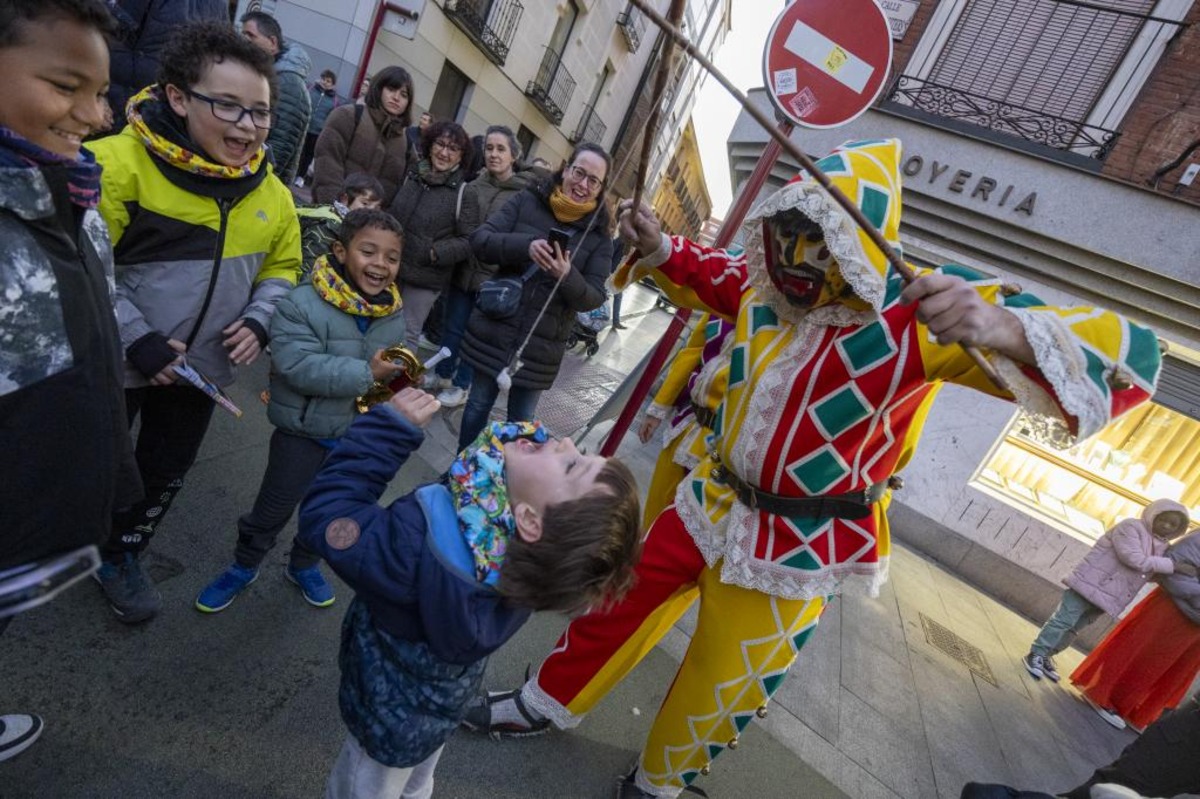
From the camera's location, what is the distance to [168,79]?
5.43 ft

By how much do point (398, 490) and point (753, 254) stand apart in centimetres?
242

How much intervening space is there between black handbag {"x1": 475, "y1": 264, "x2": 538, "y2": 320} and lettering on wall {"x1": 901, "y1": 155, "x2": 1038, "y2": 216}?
5.01 metres

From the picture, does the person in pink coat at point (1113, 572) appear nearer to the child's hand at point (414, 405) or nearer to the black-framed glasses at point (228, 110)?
the child's hand at point (414, 405)

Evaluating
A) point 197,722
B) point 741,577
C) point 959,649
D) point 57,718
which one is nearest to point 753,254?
point 741,577

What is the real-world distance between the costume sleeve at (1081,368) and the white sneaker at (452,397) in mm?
3820

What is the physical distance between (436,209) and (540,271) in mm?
1226

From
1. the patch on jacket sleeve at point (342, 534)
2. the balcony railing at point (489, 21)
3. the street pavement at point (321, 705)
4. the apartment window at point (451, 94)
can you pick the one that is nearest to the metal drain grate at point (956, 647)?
the street pavement at point (321, 705)

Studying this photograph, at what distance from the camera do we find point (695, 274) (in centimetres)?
220

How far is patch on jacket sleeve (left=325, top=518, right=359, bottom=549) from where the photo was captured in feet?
4.12

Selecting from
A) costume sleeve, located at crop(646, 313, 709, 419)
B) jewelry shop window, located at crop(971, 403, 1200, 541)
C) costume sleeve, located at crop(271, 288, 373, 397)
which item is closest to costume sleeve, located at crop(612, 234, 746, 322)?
costume sleeve, located at crop(646, 313, 709, 419)

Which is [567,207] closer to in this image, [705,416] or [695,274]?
[695,274]

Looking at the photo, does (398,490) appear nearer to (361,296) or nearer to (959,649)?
(361,296)

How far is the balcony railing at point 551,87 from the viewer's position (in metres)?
15.2

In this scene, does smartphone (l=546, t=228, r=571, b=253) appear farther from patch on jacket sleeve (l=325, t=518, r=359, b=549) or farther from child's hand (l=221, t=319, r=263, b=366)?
patch on jacket sleeve (l=325, t=518, r=359, b=549)
